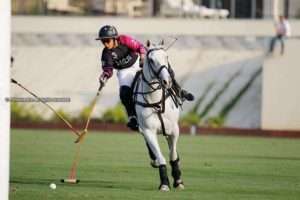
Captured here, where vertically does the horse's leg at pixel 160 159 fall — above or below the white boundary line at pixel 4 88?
below

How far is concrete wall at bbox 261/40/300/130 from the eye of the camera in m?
41.9

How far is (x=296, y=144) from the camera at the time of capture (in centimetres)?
3228

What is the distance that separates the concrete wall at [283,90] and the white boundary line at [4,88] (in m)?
30.5

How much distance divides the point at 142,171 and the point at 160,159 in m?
3.54

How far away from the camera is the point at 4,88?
1184cm

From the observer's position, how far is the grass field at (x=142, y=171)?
631 inches

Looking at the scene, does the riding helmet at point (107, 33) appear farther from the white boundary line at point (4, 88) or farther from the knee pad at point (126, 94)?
the white boundary line at point (4, 88)

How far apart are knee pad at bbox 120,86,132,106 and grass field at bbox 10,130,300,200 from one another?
1165 millimetres

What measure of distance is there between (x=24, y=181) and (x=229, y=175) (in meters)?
3.34

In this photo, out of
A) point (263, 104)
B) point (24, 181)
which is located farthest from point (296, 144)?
point (24, 181)

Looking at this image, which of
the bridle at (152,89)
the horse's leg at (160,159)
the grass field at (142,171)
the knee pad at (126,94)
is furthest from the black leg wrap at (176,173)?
the knee pad at (126,94)

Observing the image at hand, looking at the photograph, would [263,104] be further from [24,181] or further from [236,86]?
[24,181]

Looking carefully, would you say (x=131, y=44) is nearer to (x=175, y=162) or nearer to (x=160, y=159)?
(x=175, y=162)

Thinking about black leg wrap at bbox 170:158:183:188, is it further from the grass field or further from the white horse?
the grass field
